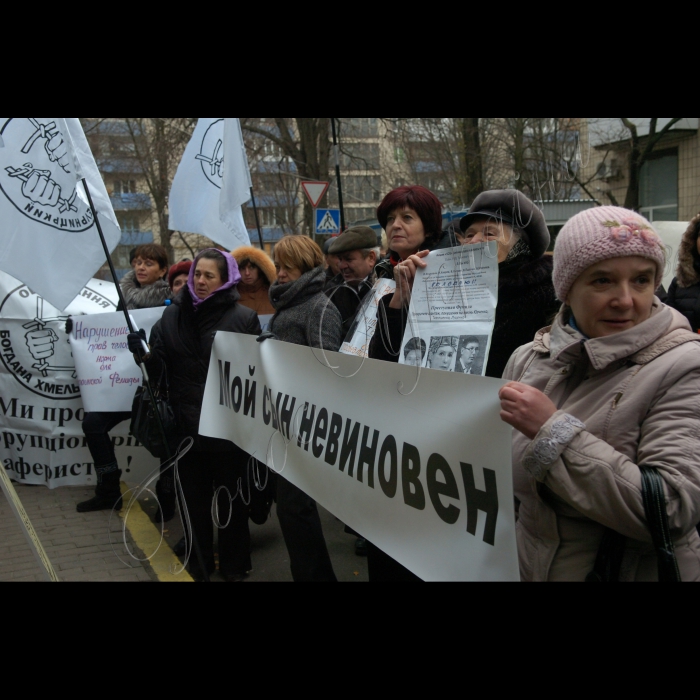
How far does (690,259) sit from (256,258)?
9.74 feet

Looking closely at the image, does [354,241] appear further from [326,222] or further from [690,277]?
[326,222]

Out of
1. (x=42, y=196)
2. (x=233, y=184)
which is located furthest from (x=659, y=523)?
(x=233, y=184)

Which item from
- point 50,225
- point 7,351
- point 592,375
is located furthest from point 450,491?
point 7,351

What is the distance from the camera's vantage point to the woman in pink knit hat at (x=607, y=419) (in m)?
1.46

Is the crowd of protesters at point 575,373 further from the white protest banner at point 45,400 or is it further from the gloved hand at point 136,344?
the white protest banner at point 45,400

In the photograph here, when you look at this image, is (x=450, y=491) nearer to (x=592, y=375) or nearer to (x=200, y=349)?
(x=592, y=375)

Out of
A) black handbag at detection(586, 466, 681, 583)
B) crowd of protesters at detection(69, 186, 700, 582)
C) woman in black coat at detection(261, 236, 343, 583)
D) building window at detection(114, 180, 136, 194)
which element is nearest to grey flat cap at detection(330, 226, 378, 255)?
woman in black coat at detection(261, 236, 343, 583)

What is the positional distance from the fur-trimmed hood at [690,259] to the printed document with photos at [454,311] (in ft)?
8.50

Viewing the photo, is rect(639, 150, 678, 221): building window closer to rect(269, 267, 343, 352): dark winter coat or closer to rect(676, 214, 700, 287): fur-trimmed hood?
rect(676, 214, 700, 287): fur-trimmed hood

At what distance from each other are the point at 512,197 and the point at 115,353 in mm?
3656

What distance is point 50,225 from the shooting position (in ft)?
12.6

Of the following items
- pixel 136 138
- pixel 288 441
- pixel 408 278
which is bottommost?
pixel 288 441

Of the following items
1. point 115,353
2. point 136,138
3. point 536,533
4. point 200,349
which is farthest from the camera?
point 136,138
